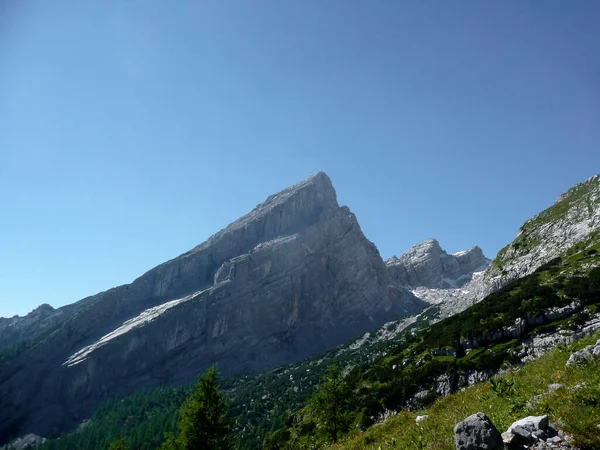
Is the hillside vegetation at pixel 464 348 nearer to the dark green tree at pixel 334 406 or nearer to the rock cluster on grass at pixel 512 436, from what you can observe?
the dark green tree at pixel 334 406

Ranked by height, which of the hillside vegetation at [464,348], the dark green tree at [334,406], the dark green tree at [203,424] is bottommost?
the hillside vegetation at [464,348]

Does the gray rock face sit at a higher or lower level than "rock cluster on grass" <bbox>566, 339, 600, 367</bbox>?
higher

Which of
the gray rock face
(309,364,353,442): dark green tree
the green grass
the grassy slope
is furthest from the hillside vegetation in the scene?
the gray rock face

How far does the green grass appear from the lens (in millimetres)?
8898

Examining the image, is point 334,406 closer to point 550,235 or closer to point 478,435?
point 478,435

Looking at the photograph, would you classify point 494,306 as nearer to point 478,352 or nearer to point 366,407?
point 478,352

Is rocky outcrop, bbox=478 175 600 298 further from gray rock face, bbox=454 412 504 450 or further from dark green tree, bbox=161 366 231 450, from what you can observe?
gray rock face, bbox=454 412 504 450

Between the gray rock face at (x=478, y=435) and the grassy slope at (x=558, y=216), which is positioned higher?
the gray rock face at (x=478, y=435)

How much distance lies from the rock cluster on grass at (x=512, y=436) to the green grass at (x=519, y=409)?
380mm

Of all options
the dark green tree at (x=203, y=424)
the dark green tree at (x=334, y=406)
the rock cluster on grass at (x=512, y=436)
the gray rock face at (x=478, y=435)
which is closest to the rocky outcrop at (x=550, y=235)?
the dark green tree at (x=334, y=406)

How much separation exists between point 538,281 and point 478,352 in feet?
102

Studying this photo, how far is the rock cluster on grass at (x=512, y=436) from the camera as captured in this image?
8.25 metres

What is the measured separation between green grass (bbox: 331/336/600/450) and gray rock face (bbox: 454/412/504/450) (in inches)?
43.3

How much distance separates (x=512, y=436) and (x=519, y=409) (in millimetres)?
2617
